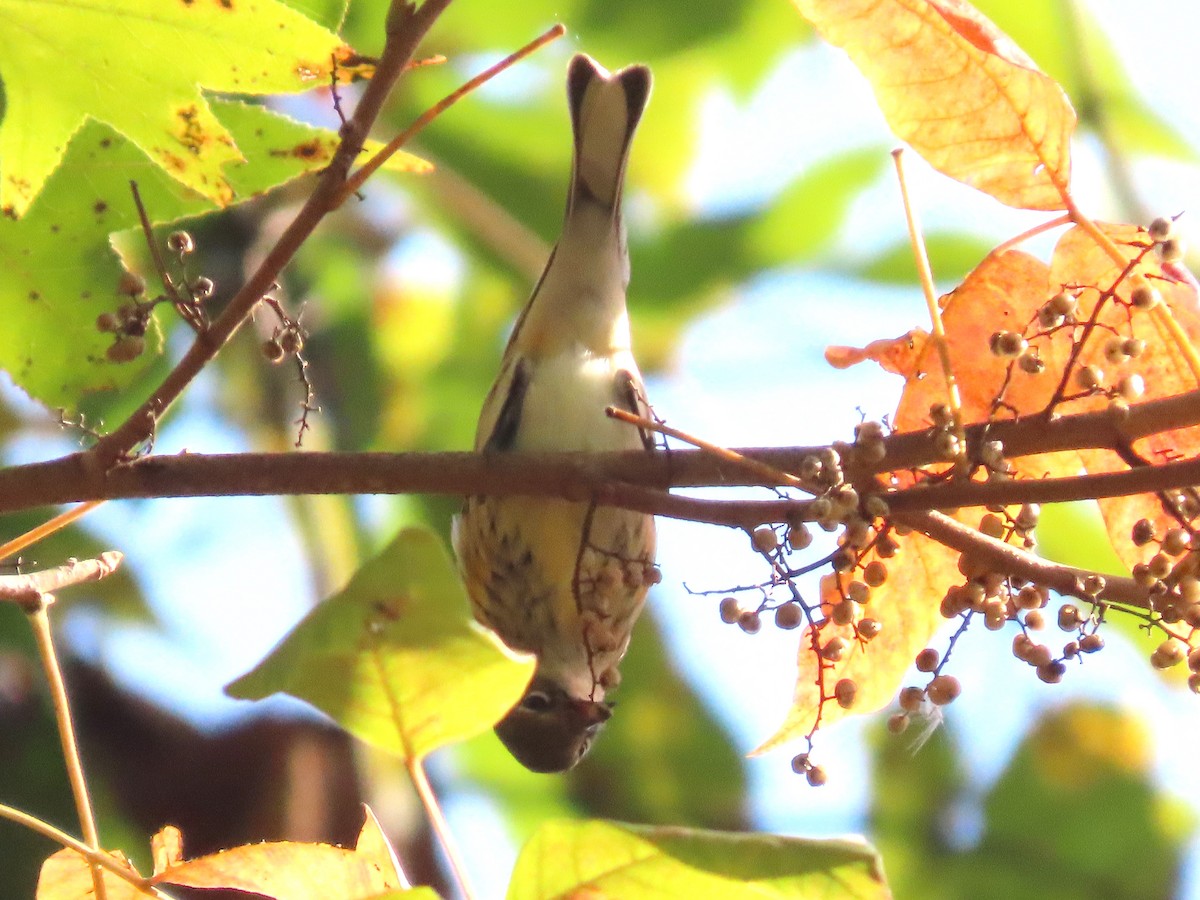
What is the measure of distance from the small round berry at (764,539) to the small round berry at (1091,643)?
0.38 m

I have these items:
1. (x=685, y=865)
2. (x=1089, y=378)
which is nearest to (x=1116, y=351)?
(x=1089, y=378)

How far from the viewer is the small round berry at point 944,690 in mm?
1697

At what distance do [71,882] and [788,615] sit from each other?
890 mm

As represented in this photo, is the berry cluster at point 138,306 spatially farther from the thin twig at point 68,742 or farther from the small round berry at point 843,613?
the small round berry at point 843,613

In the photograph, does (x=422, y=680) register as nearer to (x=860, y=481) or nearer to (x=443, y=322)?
(x=860, y=481)

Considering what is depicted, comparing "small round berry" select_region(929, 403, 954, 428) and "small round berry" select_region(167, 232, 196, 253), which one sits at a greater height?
"small round berry" select_region(167, 232, 196, 253)

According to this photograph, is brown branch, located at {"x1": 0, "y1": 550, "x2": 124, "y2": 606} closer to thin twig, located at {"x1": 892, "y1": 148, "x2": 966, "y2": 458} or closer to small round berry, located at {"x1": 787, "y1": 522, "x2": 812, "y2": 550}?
small round berry, located at {"x1": 787, "y1": 522, "x2": 812, "y2": 550}

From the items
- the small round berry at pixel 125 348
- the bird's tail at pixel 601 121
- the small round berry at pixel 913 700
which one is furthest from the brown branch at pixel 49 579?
the bird's tail at pixel 601 121

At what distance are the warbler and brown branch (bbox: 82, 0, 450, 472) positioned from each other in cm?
144

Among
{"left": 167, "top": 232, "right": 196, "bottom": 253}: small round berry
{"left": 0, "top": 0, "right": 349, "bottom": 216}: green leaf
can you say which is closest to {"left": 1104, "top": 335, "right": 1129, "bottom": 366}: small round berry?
{"left": 0, "top": 0, "right": 349, "bottom": 216}: green leaf

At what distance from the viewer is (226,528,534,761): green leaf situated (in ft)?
4.01

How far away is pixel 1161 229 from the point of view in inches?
61.2

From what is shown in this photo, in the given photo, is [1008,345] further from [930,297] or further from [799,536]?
[799,536]

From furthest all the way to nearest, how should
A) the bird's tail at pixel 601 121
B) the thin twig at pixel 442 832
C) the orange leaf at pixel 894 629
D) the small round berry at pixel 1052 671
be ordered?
the bird's tail at pixel 601 121, the orange leaf at pixel 894 629, the small round berry at pixel 1052 671, the thin twig at pixel 442 832
